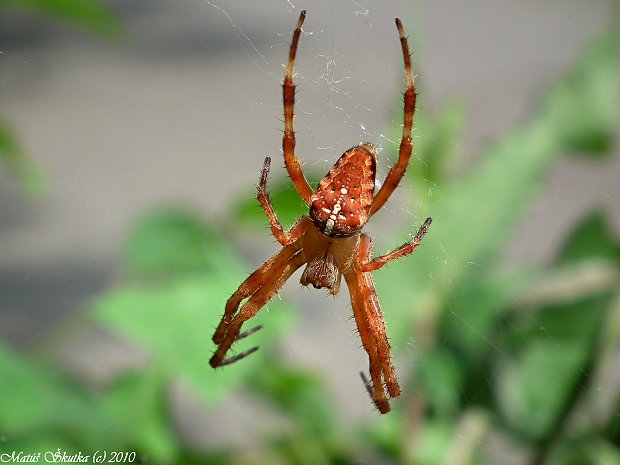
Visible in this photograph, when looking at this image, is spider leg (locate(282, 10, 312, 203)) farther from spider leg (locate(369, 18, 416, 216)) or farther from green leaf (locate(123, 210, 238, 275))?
green leaf (locate(123, 210, 238, 275))

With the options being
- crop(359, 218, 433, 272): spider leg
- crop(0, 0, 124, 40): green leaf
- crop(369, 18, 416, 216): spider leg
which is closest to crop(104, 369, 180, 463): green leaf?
crop(359, 218, 433, 272): spider leg

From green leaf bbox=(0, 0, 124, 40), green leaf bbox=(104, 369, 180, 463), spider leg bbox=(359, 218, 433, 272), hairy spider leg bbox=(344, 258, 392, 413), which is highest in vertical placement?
green leaf bbox=(0, 0, 124, 40)

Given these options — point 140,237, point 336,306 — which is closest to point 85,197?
point 336,306

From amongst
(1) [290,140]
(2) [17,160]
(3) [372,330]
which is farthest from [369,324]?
(2) [17,160]

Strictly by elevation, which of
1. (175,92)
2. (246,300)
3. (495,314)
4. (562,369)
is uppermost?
(175,92)

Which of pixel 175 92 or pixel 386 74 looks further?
pixel 175 92

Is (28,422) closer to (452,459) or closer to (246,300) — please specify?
(246,300)

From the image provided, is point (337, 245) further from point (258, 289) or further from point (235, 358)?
point (235, 358)

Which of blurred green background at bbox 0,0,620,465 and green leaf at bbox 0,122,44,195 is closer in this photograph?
blurred green background at bbox 0,0,620,465
